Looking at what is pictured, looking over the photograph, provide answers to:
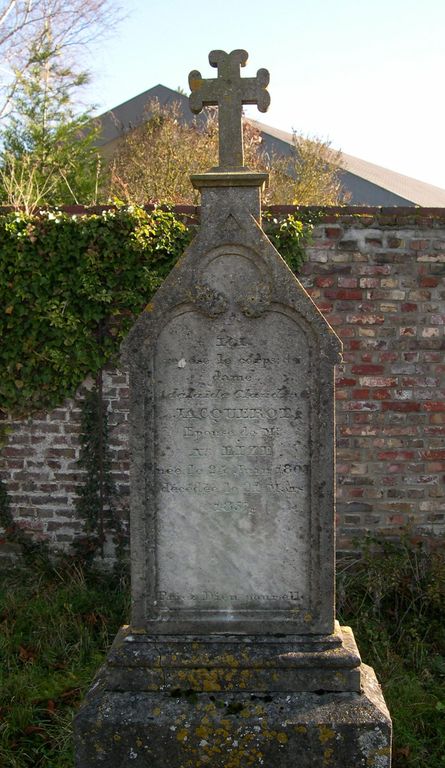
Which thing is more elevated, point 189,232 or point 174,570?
point 189,232

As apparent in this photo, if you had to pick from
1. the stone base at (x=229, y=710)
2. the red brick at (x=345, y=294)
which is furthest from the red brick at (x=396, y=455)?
the stone base at (x=229, y=710)

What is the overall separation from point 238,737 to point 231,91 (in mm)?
2520

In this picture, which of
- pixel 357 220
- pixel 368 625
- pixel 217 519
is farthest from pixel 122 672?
pixel 357 220

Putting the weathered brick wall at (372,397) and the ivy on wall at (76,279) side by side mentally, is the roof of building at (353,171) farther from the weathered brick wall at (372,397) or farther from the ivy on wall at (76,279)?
the ivy on wall at (76,279)

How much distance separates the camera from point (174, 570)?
280cm

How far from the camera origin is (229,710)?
260 cm

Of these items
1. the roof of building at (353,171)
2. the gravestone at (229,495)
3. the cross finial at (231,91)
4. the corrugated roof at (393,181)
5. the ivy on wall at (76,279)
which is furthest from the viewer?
the corrugated roof at (393,181)

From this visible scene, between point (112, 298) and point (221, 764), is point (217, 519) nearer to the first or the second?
point (221, 764)

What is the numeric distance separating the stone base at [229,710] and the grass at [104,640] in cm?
72

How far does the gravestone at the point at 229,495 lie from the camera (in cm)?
266

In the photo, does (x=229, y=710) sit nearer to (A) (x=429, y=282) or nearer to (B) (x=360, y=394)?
(B) (x=360, y=394)

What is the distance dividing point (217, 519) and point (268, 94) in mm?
1748

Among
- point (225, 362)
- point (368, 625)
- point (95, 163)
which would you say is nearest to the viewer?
point (225, 362)

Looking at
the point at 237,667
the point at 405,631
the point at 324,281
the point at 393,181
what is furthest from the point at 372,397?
the point at 393,181
